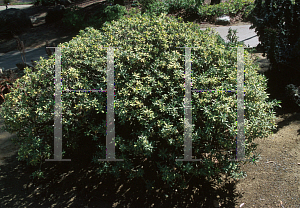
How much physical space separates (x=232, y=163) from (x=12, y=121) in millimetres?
3078

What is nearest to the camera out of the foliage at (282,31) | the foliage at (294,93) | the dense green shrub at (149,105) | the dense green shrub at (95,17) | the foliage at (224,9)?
the dense green shrub at (149,105)

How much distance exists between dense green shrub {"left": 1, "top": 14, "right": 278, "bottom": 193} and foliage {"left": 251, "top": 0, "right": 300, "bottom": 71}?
2158 mm

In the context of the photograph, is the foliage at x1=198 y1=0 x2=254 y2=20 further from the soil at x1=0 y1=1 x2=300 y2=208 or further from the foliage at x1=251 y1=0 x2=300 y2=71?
the soil at x1=0 y1=1 x2=300 y2=208

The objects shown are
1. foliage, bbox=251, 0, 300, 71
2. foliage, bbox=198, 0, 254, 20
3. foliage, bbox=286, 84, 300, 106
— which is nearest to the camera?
foliage, bbox=286, 84, 300, 106

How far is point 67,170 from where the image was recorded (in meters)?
4.37

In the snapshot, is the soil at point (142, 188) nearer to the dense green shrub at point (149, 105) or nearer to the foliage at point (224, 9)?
the dense green shrub at point (149, 105)

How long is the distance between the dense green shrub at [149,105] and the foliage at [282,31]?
2158 millimetres

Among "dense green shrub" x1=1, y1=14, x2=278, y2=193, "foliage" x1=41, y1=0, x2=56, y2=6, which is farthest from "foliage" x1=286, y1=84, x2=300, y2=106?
"foliage" x1=41, y1=0, x2=56, y2=6

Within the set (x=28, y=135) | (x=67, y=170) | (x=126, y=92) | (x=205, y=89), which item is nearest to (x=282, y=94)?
(x=205, y=89)

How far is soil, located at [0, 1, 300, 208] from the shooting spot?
3.74m

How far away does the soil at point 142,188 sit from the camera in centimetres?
374

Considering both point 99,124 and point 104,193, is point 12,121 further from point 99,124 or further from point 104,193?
point 104,193

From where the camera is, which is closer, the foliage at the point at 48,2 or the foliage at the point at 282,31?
the foliage at the point at 282,31

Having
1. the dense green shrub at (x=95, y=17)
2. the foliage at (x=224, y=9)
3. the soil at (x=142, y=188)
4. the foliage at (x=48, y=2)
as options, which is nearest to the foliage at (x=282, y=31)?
the soil at (x=142, y=188)
